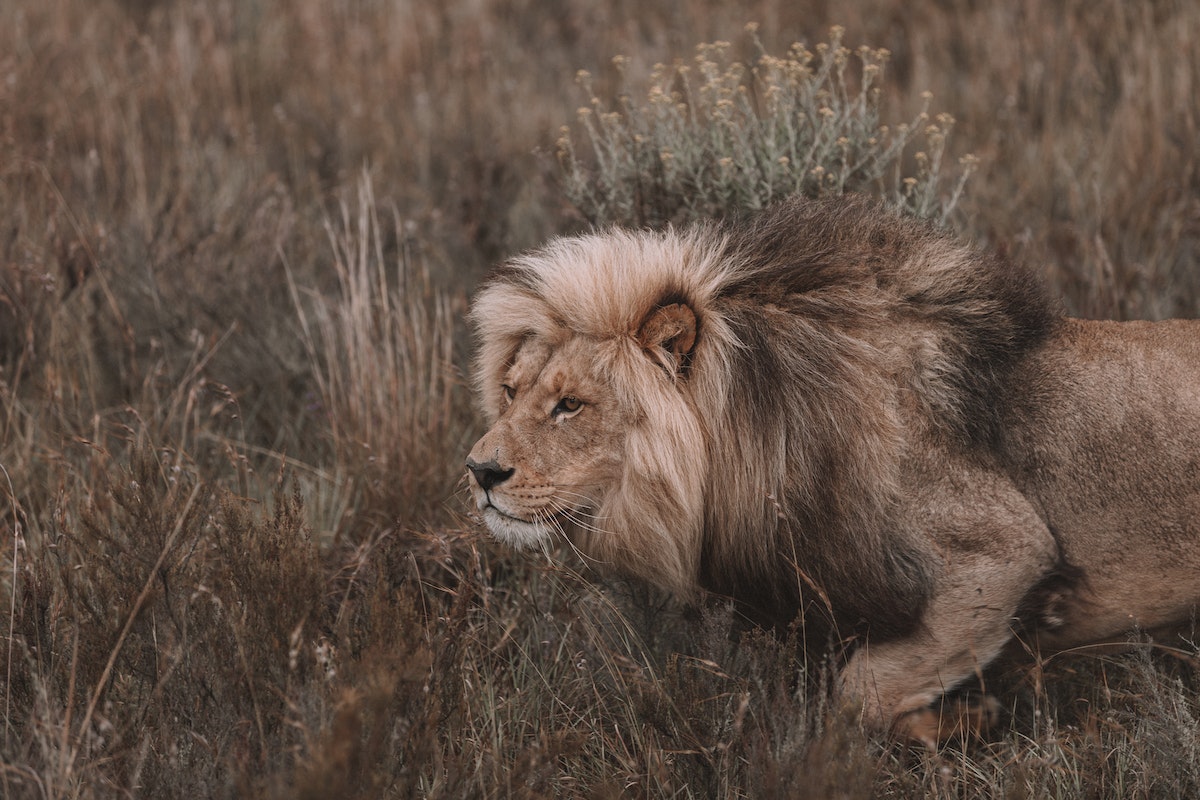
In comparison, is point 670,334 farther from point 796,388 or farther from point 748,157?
point 748,157

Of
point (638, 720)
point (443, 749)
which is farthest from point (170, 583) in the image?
point (638, 720)

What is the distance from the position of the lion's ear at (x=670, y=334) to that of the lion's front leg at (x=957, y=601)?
0.70 metres

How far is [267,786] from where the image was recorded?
2.27 meters

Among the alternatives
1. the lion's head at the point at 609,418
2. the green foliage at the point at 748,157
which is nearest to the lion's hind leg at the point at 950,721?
the lion's head at the point at 609,418

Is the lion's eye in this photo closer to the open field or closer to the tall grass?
the open field

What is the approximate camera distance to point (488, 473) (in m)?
3.02

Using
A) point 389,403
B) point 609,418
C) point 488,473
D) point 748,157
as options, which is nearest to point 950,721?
point 609,418

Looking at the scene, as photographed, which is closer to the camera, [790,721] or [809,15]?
[790,721]

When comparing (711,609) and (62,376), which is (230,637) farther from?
(62,376)

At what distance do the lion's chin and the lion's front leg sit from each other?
89 centimetres

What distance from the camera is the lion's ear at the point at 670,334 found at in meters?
3.01

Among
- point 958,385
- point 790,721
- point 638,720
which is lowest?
point 638,720

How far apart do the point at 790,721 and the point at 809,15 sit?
7289 mm

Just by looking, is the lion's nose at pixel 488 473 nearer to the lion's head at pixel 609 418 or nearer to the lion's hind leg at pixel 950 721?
the lion's head at pixel 609 418
